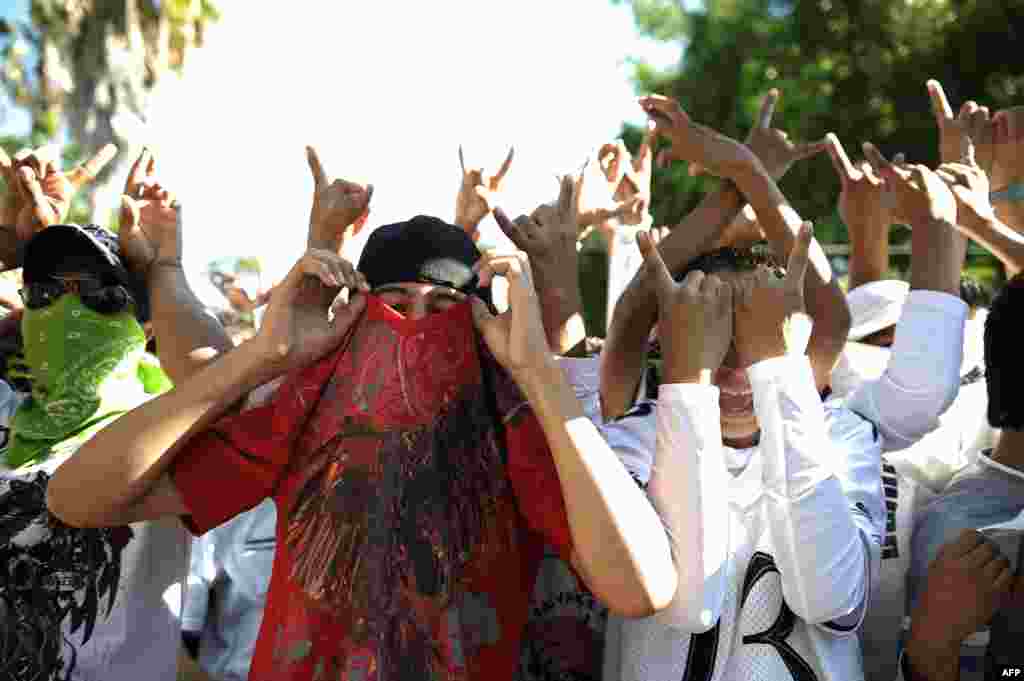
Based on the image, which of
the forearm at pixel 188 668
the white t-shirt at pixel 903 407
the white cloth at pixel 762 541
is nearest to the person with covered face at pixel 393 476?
the white cloth at pixel 762 541

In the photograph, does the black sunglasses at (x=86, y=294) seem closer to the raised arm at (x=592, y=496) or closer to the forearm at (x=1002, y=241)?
the raised arm at (x=592, y=496)

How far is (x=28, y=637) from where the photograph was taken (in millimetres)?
2717

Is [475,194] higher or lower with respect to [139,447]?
higher

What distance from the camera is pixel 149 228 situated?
302cm

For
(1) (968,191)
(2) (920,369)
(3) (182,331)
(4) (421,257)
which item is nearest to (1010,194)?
(1) (968,191)

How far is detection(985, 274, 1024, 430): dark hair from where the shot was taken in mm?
2920

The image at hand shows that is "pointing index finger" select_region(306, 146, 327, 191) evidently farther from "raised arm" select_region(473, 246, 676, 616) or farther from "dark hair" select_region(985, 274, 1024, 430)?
"dark hair" select_region(985, 274, 1024, 430)

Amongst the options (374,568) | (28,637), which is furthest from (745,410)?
A: (28,637)

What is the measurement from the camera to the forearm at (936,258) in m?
2.97

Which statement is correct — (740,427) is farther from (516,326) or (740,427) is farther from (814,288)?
(516,326)

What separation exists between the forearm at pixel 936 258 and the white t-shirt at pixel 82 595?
205 cm

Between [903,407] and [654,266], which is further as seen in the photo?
[903,407]

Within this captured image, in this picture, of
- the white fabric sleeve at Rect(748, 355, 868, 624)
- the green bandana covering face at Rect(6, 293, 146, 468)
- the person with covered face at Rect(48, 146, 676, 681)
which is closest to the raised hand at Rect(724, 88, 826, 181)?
the white fabric sleeve at Rect(748, 355, 868, 624)

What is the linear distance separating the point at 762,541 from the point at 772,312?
51cm
